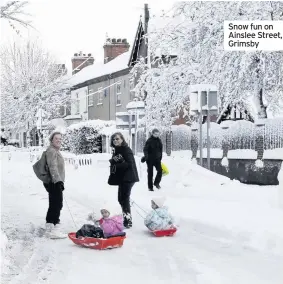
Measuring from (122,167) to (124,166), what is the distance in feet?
0.12

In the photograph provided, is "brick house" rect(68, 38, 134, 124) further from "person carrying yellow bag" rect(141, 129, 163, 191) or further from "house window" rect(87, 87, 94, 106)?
"person carrying yellow bag" rect(141, 129, 163, 191)

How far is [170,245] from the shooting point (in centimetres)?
897

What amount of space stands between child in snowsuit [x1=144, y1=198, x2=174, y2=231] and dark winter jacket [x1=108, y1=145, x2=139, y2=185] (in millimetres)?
619

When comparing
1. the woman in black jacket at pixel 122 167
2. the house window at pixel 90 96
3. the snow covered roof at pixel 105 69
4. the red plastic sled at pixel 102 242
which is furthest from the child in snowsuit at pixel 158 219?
the snow covered roof at pixel 105 69

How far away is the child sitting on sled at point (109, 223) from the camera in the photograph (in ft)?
29.1

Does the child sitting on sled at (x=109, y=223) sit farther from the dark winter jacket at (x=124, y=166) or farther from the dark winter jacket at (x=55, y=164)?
the dark winter jacket at (x=124, y=166)

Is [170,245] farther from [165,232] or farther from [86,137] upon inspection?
[86,137]

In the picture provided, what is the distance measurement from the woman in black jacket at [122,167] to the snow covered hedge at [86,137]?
19.0 m

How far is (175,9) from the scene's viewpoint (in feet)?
73.7

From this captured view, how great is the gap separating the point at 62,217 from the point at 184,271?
5049 millimetres

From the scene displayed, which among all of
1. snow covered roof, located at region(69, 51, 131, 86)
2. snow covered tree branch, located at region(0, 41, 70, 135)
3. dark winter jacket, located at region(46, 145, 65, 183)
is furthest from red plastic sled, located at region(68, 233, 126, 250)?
snow covered roof, located at region(69, 51, 131, 86)

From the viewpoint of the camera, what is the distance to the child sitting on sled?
8859 millimetres

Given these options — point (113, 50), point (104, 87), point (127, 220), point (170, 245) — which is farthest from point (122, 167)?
point (104, 87)

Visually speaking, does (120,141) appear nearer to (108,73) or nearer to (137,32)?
(137,32)
